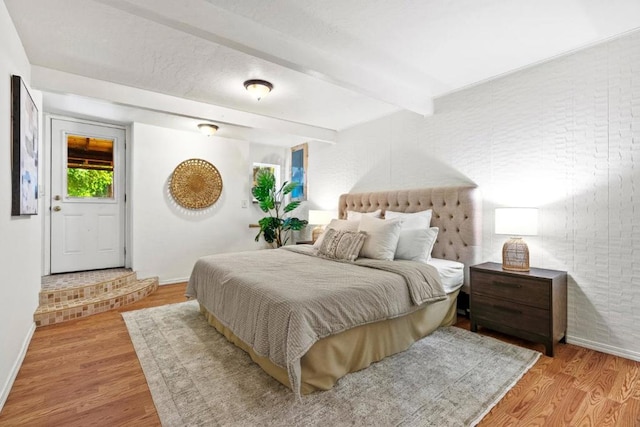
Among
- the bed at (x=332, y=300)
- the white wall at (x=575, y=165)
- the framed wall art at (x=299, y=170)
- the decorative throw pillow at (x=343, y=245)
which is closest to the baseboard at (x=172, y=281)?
the bed at (x=332, y=300)

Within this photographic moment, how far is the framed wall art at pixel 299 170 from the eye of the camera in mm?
5496

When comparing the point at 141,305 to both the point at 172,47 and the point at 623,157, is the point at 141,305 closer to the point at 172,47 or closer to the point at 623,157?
the point at 172,47

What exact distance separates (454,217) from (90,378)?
10.7 feet

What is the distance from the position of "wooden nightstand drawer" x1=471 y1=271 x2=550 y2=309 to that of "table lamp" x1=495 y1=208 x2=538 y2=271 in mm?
150

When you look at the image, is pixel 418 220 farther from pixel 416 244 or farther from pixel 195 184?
pixel 195 184

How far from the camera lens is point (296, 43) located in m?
2.32

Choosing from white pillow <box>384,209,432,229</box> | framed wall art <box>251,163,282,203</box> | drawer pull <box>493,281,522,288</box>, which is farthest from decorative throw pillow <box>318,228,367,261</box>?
framed wall art <box>251,163,282,203</box>

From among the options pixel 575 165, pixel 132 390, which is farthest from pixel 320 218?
pixel 132 390

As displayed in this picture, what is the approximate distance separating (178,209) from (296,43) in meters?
3.20

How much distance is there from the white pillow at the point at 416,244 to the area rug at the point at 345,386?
2.37 ft

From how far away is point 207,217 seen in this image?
482 cm

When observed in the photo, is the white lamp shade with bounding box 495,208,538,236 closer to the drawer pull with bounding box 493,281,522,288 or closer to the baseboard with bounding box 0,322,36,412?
the drawer pull with bounding box 493,281,522,288

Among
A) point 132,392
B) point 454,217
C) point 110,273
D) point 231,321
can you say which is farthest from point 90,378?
point 454,217

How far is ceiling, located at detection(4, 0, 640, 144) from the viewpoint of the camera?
191cm
